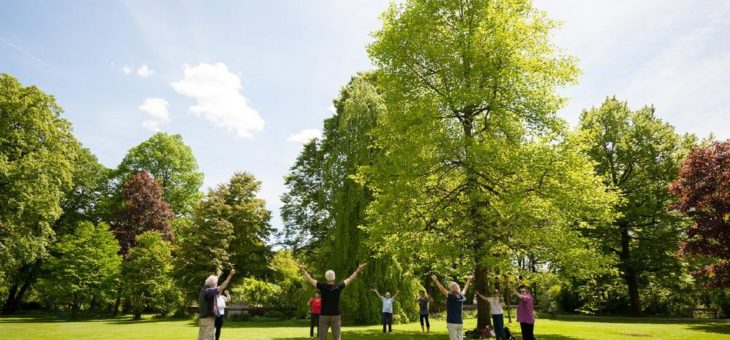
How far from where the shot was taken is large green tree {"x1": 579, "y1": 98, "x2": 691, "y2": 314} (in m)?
29.6

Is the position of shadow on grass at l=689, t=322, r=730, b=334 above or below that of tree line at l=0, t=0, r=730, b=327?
below

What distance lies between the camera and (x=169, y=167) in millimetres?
45531

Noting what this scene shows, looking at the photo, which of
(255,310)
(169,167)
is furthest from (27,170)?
(169,167)

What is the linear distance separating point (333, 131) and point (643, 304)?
2632 cm

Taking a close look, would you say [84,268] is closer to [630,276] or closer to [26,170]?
[26,170]

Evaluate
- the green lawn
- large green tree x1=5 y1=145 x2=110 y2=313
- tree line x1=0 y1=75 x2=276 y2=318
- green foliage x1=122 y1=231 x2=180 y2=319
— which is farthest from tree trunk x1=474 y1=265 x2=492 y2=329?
large green tree x1=5 y1=145 x2=110 y2=313

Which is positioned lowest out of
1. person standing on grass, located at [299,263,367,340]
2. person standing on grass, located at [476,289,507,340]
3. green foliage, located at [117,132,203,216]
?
person standing on grass, located at [476,289,507,340]

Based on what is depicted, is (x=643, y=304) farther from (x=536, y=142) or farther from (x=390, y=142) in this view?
(x=390, y=142)

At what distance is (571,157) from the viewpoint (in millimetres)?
14266

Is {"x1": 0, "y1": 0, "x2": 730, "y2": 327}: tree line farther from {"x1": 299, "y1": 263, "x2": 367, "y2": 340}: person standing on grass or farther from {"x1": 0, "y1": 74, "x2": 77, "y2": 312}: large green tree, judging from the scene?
{"x1": 299, "y1": 263, "x2": 367, "y2": 340}: person standing on grass

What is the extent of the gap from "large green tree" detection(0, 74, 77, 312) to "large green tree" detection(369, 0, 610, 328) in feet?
74.7

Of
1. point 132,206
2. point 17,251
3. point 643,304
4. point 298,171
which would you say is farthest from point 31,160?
point 643,304

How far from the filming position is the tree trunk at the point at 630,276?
30094 millimetres

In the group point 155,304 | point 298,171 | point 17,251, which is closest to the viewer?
point 17,251
